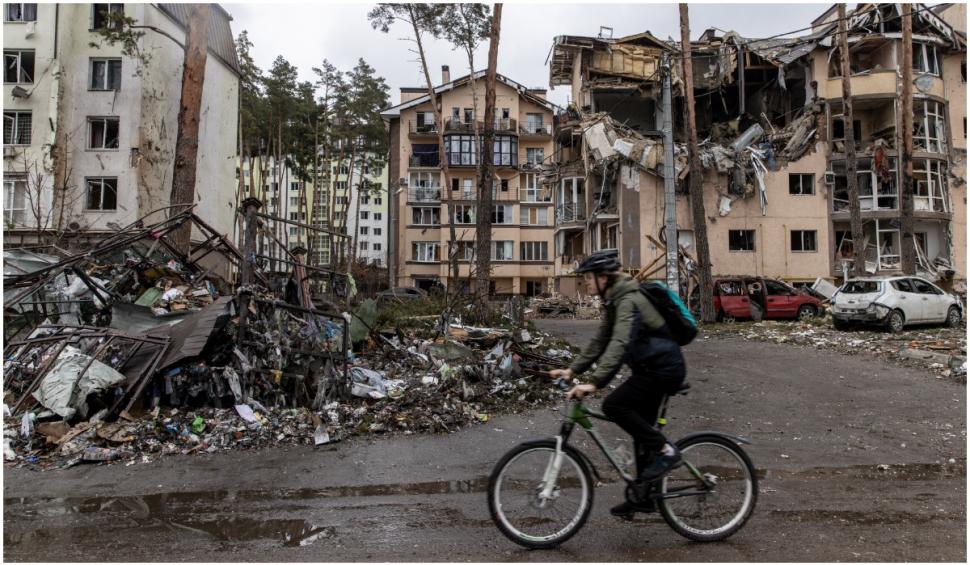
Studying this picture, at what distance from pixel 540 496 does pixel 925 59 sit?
37.6 metres

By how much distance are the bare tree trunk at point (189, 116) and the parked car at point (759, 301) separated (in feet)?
54.0

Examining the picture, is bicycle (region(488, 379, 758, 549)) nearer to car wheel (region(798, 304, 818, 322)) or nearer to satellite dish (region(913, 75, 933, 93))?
car wheel (region(798, 304, 818, 322))

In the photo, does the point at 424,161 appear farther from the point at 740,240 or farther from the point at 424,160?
the point at 740,240

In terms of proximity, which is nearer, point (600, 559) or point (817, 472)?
point (600, 559)

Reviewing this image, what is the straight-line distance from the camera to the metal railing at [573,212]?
35.9 m

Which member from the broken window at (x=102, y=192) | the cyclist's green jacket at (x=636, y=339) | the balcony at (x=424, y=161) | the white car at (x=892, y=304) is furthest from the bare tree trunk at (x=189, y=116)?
the balcony at (x=424, y=161)

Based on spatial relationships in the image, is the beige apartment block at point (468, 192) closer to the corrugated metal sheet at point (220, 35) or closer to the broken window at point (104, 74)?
the corrugated metal sheet at point (220, 35)

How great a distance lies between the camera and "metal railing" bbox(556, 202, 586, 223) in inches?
1412

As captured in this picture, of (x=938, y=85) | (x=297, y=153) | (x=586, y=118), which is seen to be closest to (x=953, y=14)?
(x=938, y=85)

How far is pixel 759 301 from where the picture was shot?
21141mm

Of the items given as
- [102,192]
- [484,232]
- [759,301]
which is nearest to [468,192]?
[102,192]

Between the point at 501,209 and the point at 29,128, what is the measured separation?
32.3 meters

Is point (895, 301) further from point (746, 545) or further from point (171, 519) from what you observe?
point (171, 519)

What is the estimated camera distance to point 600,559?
3.58 m
